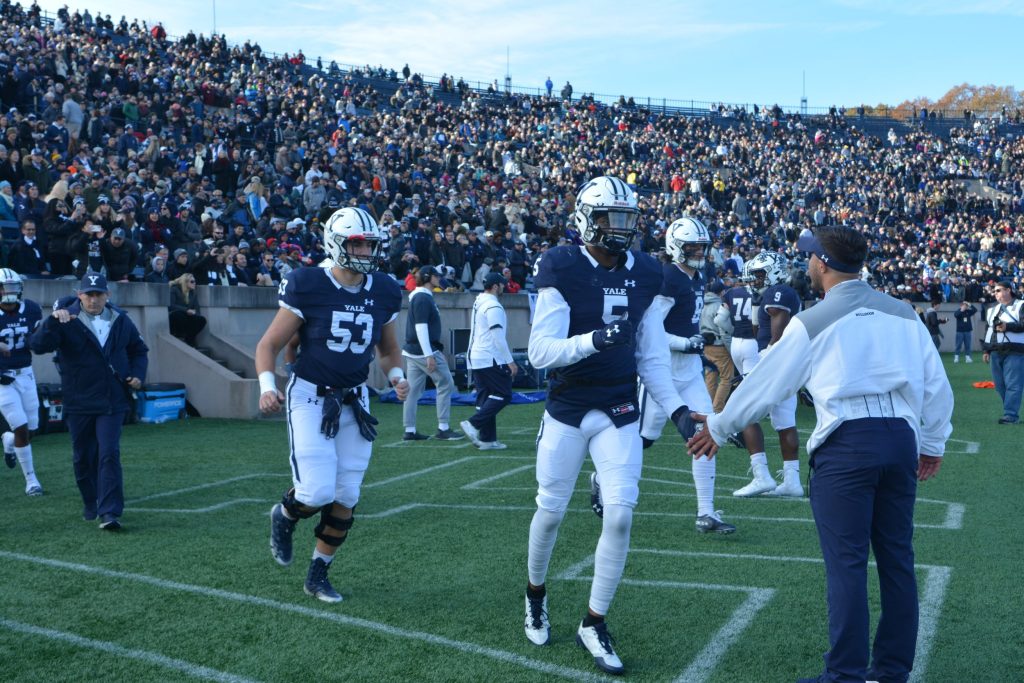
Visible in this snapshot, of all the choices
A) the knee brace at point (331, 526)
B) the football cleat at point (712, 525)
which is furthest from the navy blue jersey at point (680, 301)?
the knee brace at point (331, 526)

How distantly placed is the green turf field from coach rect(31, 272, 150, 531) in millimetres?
530

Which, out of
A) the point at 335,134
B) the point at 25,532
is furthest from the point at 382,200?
the point at 25,532

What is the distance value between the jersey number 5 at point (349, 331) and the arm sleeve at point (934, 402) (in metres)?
3.16

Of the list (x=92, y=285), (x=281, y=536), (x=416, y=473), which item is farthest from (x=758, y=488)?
(x=92, y=285)

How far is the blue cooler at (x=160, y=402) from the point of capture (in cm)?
1536

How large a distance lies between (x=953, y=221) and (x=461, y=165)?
79.7 ft

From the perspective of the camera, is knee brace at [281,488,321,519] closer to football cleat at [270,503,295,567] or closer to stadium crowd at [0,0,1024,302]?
football cleat at [270,503,295,567]

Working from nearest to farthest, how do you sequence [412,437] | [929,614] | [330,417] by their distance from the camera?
[929,614] < [330,417] < [412,437]

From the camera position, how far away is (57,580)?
21.2 feet

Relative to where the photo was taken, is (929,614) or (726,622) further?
(929,614)

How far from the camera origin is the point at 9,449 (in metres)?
10.1

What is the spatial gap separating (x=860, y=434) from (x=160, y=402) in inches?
522

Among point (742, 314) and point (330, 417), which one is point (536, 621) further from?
point (742, 314)

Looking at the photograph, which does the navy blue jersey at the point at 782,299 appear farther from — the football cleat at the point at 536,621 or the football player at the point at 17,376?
the football player at the point at 17,376
